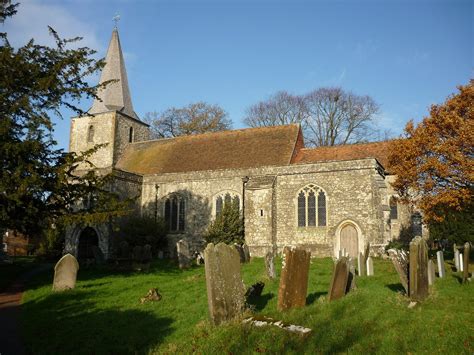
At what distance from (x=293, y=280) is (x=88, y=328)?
3.63m

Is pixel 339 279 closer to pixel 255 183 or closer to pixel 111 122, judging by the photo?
pixel 255 183

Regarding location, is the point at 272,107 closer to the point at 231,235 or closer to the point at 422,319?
the point at 231,235

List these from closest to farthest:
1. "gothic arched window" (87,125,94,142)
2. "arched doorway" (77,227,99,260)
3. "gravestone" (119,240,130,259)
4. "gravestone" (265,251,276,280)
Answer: "gravestone" (265,251,276,280) < "gravestone" (119,240,130,259) < "arched doorway" (77,227,99,260) < "gothic arched window" (87,125,94,142)

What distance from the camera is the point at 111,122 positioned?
2836cm

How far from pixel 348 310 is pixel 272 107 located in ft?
105

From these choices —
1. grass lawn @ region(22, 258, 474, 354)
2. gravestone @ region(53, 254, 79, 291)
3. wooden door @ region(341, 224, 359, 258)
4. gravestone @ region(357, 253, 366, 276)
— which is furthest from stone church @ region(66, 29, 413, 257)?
gravestone @ region(53, 254, 79, 291)

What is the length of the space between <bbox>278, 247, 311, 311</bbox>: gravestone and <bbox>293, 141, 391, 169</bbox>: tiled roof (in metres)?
15.6

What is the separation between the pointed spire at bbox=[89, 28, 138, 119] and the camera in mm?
29078

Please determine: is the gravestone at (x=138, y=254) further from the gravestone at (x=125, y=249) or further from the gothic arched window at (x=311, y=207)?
the gothic arched window at (x=311, y=207)

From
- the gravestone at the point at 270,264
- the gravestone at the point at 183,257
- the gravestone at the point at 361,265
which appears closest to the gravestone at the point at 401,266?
the gravestone at the point at 361,265

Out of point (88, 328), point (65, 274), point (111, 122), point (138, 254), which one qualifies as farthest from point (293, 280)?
point (111, 122)

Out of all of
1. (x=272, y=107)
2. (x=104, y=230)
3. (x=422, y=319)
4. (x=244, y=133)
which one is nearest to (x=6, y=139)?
(x=422, y=319)

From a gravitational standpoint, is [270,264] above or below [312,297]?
above

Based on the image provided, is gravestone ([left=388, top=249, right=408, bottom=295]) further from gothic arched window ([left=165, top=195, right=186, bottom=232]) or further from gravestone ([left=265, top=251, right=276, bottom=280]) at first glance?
gothic arched window ([left=165, top=195, right=186, bottom=232])
